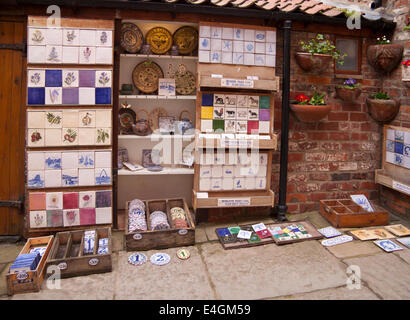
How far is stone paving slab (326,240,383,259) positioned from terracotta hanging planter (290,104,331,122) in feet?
4.39

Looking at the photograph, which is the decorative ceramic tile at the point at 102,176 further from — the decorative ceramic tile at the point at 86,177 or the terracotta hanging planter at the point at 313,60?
the terracotta hanging planter at the point at 313,60

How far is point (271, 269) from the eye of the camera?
3.15 m

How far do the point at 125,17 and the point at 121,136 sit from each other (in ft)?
3.86

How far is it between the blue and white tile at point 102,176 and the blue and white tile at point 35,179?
1.68 ft

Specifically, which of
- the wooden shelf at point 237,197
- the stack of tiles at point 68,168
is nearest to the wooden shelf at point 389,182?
the wooden shelf at point 237,197

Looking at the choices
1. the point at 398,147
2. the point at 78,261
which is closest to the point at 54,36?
the point at 78,261

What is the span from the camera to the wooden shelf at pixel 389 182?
3.98m

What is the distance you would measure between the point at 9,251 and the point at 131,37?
2444 mm

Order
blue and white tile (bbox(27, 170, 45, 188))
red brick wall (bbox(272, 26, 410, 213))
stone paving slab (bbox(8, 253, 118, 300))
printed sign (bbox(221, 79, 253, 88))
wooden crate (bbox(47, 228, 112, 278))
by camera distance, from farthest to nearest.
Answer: red brick wall (bbox(272, 26, 410, 213)) < printed sign (bbox(221, 79, 253, 88)) < blue and white tile (bbox(27, 170, 45, 188)) < wooden crate (bbox(47, 228, 112, 278)) < stone paving slab (bbox(8, 253, 118, 300))

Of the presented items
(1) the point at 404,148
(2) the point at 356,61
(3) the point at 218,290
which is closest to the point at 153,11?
(2) the point at 356,61

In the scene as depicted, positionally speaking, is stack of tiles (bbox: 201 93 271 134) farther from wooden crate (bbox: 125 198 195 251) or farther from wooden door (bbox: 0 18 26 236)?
wooden door (bbox: 0 18 26 236)

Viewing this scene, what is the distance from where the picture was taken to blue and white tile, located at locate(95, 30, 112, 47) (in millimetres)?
3518

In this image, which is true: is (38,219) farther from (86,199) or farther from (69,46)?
(69,46)

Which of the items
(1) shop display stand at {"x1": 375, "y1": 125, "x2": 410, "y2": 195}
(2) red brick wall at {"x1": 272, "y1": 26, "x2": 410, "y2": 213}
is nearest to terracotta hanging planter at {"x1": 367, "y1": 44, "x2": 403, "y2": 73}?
(2) red brick wall at {"x1": 272, "y1": 26, "x2": 410, "y2": 213}
